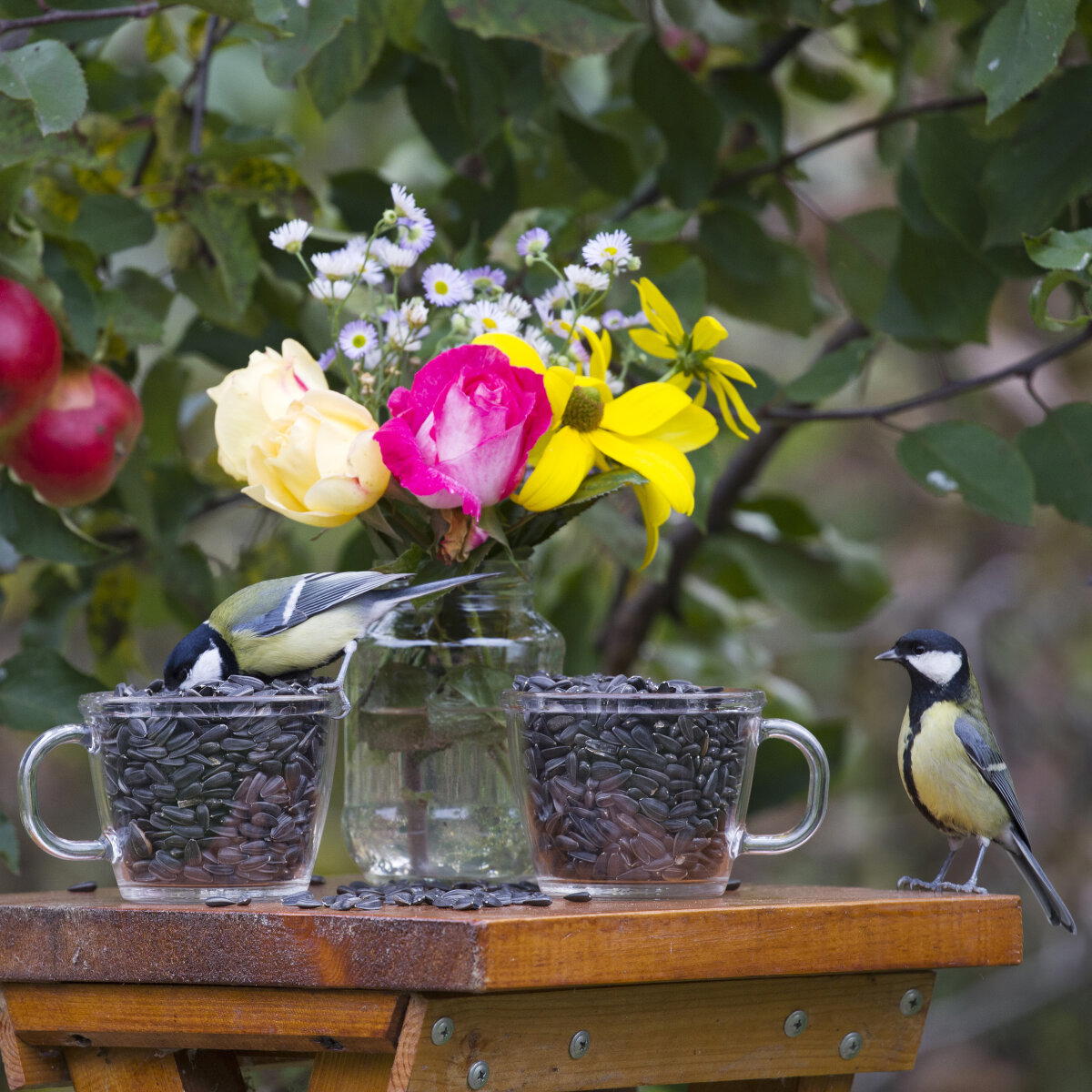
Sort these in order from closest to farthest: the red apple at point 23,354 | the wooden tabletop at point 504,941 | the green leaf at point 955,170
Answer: the wooden tabletop at point 504,941 < the red apple at point 23,354 < the green leaf at point 955,170

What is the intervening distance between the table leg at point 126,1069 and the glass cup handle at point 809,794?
0.39 m

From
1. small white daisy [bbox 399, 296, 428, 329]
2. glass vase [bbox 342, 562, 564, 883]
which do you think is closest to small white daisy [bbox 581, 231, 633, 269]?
small white daisy [bbox 399, 296, 428, 329]

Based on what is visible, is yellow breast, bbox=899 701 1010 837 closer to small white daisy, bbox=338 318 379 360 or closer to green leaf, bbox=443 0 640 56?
small white daisy, bbox=338 318 379 360

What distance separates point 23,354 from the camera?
107cm

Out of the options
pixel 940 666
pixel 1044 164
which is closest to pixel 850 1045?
pixel 940 666

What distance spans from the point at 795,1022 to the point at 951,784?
8.5 inches

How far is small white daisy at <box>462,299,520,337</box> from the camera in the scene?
3.22 feet

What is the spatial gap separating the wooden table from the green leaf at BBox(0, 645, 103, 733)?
0.27 m

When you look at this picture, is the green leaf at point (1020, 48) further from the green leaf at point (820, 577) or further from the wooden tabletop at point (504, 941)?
the green leaf at point (820, 577)

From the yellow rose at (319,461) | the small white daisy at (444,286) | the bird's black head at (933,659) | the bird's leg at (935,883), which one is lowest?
the bird's leg at (935,883)

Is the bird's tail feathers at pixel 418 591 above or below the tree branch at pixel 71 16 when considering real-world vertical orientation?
below

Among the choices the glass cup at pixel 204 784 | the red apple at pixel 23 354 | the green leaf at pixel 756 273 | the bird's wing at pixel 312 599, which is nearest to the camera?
the glass cup at pixel 204 784

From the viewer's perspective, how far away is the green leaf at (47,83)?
98 cm

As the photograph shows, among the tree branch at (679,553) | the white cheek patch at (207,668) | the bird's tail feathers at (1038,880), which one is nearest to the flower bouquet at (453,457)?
the white cheek patch at (207,668)
